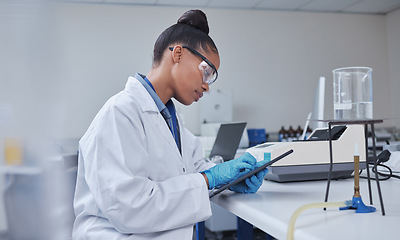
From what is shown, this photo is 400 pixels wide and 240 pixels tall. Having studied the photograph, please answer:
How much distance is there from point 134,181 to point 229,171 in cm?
33

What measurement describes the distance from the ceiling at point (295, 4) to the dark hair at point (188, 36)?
11.5 feet

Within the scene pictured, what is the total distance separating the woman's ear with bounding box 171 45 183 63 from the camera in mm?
1183

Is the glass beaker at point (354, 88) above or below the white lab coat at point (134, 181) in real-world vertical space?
above

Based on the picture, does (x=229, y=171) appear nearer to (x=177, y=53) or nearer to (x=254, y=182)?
(x=254, y=182)

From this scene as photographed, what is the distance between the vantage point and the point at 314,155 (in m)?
1.26

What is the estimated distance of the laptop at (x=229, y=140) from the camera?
7.66 feet

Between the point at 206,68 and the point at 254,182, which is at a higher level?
the point at 206,68

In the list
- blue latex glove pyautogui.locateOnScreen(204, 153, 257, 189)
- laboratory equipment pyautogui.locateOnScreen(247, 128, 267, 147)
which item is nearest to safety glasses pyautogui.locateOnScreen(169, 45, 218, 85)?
blue latex glove pyautogui.locateOnScreen(204, 153, 257, 189)

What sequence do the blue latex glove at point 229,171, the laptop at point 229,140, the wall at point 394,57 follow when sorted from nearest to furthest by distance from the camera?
1. the blue latex glove at point 229,171
2. the laptop at point 229,140
3. the wall at point 394,57

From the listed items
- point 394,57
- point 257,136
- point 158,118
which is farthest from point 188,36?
point 394,57

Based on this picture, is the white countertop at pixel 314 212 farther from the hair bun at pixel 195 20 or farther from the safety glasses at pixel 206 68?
the hair bun at pixel 195 20

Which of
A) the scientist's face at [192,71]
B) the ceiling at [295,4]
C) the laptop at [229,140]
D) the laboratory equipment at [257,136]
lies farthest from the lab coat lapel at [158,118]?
the ceiling at [295,4]

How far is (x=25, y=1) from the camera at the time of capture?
198 mm

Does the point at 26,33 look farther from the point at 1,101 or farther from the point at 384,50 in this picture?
the point at 384,50
